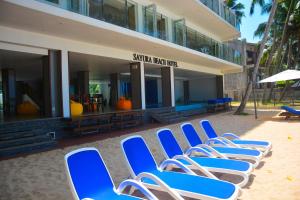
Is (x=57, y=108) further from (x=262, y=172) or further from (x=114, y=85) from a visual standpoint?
(x=114, y=85)

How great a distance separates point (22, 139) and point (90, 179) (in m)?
5.94

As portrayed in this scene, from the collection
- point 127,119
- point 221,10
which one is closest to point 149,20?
point 127,119

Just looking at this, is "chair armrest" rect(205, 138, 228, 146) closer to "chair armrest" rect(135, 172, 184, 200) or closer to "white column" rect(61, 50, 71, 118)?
"chair armrest" rect(135, 172, 184, 200)

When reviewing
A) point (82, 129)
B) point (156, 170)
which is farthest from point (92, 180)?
point (82, 129)

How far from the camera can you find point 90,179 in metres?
3.88

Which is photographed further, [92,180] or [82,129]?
[82,129]

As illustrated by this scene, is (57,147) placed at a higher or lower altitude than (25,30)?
lower

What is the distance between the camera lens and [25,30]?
33.4ft

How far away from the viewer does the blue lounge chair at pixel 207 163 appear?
4922 mm

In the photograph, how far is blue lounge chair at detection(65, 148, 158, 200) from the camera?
3668 mm

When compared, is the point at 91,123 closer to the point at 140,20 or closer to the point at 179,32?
the point at 140,20

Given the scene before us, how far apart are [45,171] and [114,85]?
52.4 feet

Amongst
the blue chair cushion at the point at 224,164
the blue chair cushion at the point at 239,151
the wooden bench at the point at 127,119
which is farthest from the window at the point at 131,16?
the blue chair cushion at the point at 224,164

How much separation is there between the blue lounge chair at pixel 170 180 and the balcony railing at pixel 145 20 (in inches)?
248
